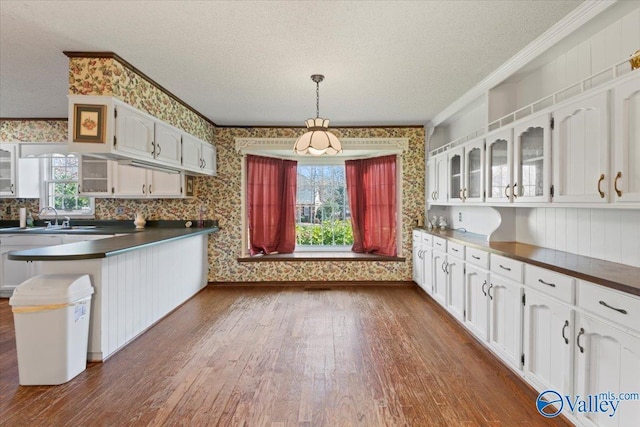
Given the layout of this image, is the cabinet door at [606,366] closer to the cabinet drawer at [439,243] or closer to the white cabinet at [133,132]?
the cabinet drawer at [439,243]

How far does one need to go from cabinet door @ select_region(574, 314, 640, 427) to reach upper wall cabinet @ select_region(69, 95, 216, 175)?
136 inches

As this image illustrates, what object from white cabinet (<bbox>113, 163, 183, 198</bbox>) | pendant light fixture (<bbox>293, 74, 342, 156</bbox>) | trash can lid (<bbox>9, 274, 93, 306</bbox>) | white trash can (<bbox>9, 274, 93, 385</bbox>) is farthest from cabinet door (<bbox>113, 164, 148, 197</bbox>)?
pendant light fixture (<bbox>293, 74, 342, 156</bbox>)

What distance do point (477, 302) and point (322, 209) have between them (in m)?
3.13

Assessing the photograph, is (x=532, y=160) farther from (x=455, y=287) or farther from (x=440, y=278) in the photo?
(x=440, y=278)

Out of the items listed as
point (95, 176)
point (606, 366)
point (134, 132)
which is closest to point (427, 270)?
point (606, 366)

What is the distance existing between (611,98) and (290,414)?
8.28 ft

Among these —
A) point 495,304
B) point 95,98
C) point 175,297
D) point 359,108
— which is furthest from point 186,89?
point 495,304

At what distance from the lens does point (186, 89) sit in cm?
346

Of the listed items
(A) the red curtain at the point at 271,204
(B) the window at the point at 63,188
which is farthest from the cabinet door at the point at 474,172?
(B) the window at the point at 63,188

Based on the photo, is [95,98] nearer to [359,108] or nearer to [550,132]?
[359,108]

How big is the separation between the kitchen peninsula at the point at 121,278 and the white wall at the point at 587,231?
137 inches

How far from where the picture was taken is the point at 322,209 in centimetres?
557

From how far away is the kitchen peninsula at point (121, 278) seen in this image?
2604 millimetres

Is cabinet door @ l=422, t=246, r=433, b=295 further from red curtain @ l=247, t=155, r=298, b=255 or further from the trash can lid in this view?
the trash can lid
